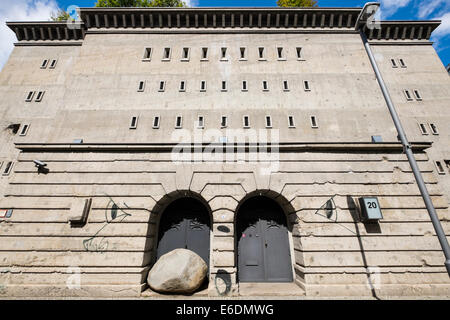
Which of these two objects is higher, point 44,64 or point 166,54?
point 166,54

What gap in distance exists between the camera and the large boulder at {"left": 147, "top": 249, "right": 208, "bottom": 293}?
26.7 feet

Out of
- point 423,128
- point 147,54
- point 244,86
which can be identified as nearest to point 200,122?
point 244,86

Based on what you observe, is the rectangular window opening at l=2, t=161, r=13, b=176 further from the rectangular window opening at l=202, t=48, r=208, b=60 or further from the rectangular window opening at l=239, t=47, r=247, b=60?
the rectangular window opening at l=239, t=47, r=247, b=60

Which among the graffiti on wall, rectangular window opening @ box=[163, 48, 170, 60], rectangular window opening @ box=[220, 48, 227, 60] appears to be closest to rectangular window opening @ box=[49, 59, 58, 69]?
rectangular window opening @ box=[163, 48, 170, 60]

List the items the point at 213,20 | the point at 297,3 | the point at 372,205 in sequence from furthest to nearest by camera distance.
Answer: the point at 297,3 → the point at 213,20 → the point at 372,205

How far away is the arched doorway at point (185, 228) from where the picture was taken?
414 inches

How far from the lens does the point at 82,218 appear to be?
9219 millimetres

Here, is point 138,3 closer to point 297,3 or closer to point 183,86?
point 183,86

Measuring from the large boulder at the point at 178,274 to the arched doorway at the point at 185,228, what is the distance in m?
1.72

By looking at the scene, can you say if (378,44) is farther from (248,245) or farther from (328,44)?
(248,245)

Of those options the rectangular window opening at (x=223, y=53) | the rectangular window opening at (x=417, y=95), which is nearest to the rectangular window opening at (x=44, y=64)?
the rectangular window opening at (x=223, y=53)

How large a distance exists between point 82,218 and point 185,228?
5.09 meters

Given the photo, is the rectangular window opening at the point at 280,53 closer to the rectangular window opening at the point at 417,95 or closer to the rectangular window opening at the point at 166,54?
the rectangular window opening at the point at 166,54

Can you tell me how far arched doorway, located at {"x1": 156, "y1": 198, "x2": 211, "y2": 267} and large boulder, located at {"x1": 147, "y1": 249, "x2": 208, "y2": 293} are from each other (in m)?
1.72
